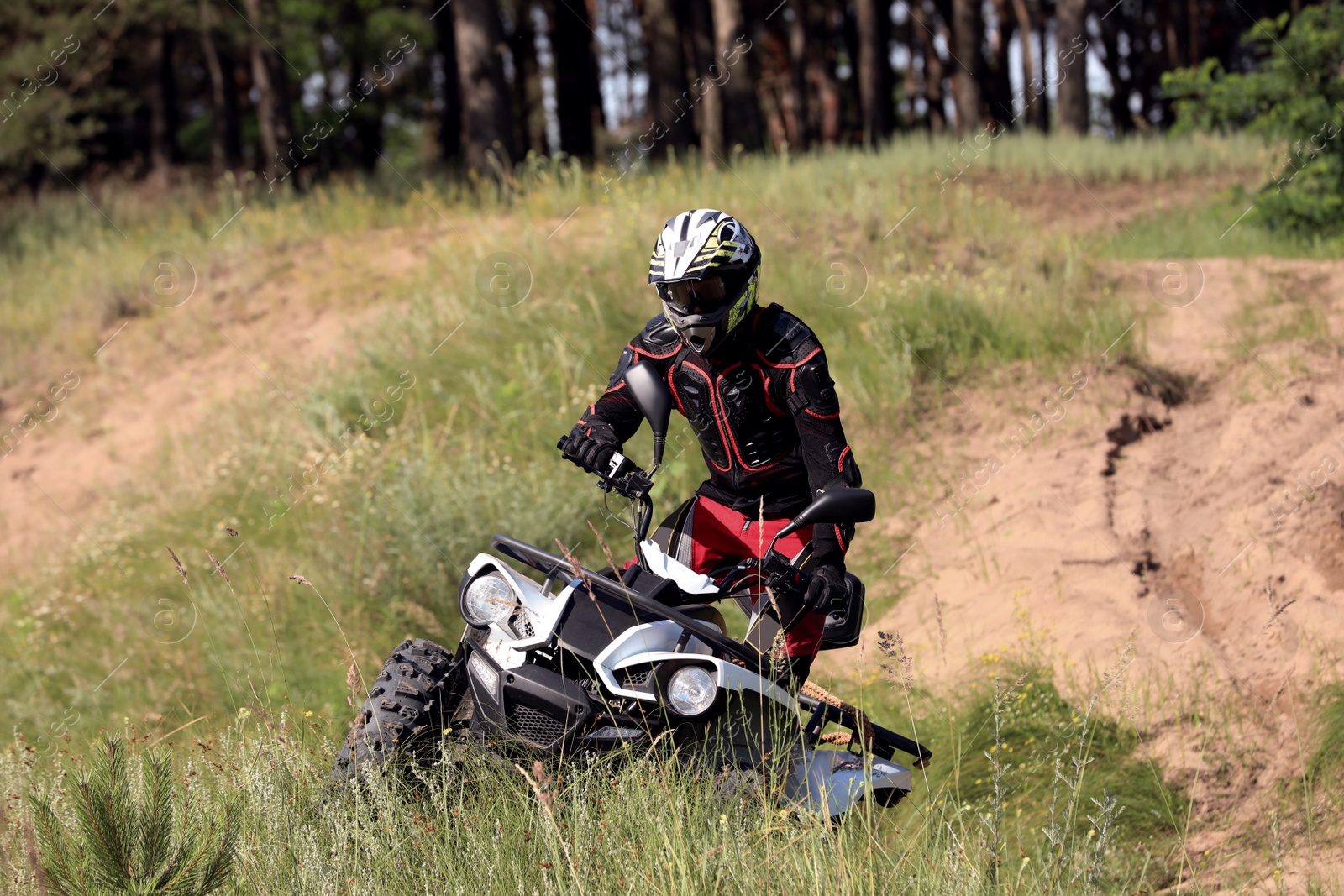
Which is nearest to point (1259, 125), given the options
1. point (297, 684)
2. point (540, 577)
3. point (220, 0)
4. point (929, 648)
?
point (929, 648)

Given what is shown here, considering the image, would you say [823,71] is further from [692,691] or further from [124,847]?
[124,847]

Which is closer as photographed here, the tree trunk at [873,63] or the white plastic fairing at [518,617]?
the white plastic fairing at [518,617]

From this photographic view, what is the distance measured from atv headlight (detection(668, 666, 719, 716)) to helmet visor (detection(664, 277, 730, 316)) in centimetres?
129

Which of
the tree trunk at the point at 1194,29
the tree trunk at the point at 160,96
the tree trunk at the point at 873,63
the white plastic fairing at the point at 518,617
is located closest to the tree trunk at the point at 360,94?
the tree trunk at the point at 160,96

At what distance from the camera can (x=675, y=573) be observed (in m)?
4.02

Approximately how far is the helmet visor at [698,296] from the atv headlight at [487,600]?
1.18 m

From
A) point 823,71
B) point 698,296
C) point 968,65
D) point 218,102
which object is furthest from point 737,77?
point 823,71

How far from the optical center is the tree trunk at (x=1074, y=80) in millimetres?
18516

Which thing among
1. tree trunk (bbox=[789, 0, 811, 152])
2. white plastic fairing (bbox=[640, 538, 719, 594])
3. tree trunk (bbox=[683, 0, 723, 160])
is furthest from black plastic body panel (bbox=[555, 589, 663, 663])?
tree trunk (bbox=[789, 0, 811, 152])

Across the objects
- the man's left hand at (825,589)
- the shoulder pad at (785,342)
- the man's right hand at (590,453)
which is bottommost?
the man's left hand at (825,589)

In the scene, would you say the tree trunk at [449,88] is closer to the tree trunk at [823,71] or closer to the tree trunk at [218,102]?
the tree trunk at [218,102]

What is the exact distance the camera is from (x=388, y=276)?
39.3 feet

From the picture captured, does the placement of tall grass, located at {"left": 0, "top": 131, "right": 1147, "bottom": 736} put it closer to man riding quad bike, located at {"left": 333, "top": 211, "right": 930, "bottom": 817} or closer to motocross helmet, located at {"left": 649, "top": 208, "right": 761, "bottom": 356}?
man riding quad bike, located at {"left": 333, "top": 211, "right": 930, "bottom": 817}

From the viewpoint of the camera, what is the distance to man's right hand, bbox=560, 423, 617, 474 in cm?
405
